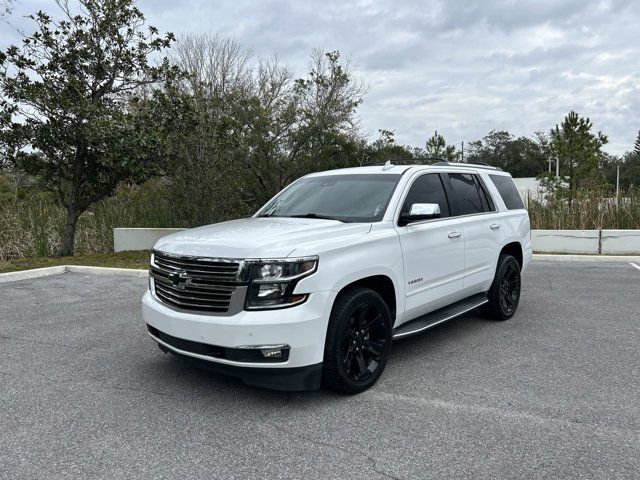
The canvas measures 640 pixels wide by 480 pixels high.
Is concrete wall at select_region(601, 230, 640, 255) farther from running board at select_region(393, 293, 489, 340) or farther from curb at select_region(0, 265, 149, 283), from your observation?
curb at select_region(0, 265, 149, 283)

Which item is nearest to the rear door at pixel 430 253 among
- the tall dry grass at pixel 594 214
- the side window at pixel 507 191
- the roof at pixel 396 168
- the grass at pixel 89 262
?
the roof at pixel 396 168

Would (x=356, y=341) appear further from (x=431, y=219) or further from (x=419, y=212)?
(x=431, y=219)

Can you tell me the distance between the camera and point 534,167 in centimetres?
7431

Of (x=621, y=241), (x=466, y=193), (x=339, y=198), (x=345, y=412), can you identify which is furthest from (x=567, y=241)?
(x=345, y=412)

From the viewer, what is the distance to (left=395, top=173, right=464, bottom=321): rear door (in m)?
4.64

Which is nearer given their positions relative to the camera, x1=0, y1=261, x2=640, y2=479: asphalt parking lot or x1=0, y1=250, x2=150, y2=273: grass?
x1=0, y1=261, x2=640, y2=479: asphalt parking lot

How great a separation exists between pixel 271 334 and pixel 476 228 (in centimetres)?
308

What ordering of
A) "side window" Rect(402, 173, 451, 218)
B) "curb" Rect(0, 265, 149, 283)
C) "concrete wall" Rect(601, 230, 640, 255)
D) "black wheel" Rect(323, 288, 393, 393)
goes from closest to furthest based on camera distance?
"black wheel" Rect(323, 288, 393, 393) < "side window" Rect(402, 173, 451, 218) < "curb" Rect(0, 265, 149, 283) < "concrete wall" Rect(601, 230, 640, 255)

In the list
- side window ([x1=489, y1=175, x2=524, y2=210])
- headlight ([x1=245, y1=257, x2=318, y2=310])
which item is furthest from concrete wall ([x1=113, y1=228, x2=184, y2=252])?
headlight ([x1=245, y1=257, x2=318, y2=310])

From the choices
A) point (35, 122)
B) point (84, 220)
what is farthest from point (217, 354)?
point (84, 220)

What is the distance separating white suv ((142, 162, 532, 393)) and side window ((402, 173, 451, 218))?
1cm

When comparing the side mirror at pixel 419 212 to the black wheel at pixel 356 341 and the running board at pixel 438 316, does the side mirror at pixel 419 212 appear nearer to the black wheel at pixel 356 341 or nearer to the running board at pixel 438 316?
the black wheel at pixel 356 341

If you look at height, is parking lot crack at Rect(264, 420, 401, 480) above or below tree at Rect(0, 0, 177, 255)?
below

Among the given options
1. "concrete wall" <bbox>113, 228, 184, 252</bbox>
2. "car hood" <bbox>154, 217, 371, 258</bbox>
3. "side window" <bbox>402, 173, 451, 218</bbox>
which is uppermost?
"side window" <bbox>402, 173, 451, 218</bbox>
